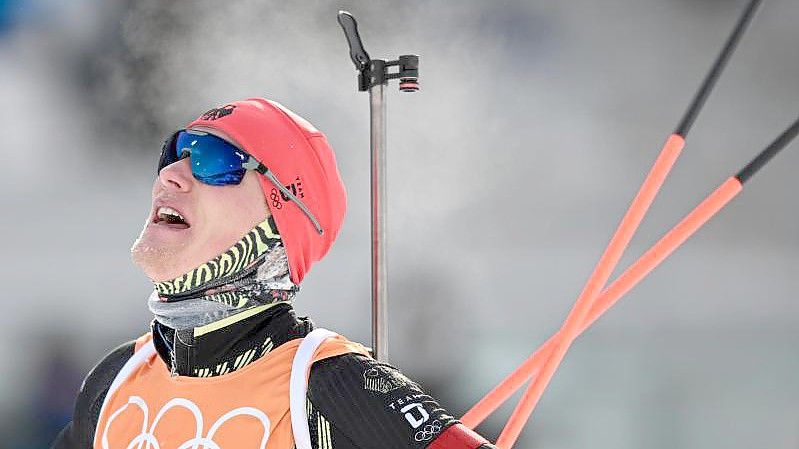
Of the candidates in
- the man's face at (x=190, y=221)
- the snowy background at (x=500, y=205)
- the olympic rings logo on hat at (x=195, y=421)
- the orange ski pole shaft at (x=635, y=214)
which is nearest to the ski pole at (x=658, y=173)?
the orange ski pole shaft at (x=635, y=214)

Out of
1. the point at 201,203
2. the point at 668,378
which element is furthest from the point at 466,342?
the point at 201,203

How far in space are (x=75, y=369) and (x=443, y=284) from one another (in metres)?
1.23

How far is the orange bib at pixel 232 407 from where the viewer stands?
3.78 feet

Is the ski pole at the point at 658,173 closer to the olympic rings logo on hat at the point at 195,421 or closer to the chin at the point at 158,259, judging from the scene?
the olympic rings logo on hat at the point at 195,421

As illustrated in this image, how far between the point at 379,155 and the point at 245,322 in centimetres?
32

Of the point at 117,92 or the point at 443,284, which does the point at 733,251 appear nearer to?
the point at 443,284

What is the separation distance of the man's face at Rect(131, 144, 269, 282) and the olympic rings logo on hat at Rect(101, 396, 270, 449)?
16 cm

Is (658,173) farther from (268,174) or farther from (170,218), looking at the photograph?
(170,218)

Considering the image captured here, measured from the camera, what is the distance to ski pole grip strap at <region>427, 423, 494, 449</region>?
106 centimetres

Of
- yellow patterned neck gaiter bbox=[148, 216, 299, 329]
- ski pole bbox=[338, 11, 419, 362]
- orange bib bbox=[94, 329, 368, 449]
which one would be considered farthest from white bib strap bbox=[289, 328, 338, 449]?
ski pole bbox=[338, 11, 419, 362]

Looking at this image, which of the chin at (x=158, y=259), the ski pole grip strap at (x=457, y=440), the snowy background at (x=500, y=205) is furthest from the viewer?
the snowy background at (x=500, y=205)

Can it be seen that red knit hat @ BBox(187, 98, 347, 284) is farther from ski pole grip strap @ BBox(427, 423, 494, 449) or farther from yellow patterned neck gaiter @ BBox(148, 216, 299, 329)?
ski pole grip strap @ BBox(427, 423, 494, 449)

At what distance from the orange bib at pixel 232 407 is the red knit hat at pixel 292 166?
0.45 feet

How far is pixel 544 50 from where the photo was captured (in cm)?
328
